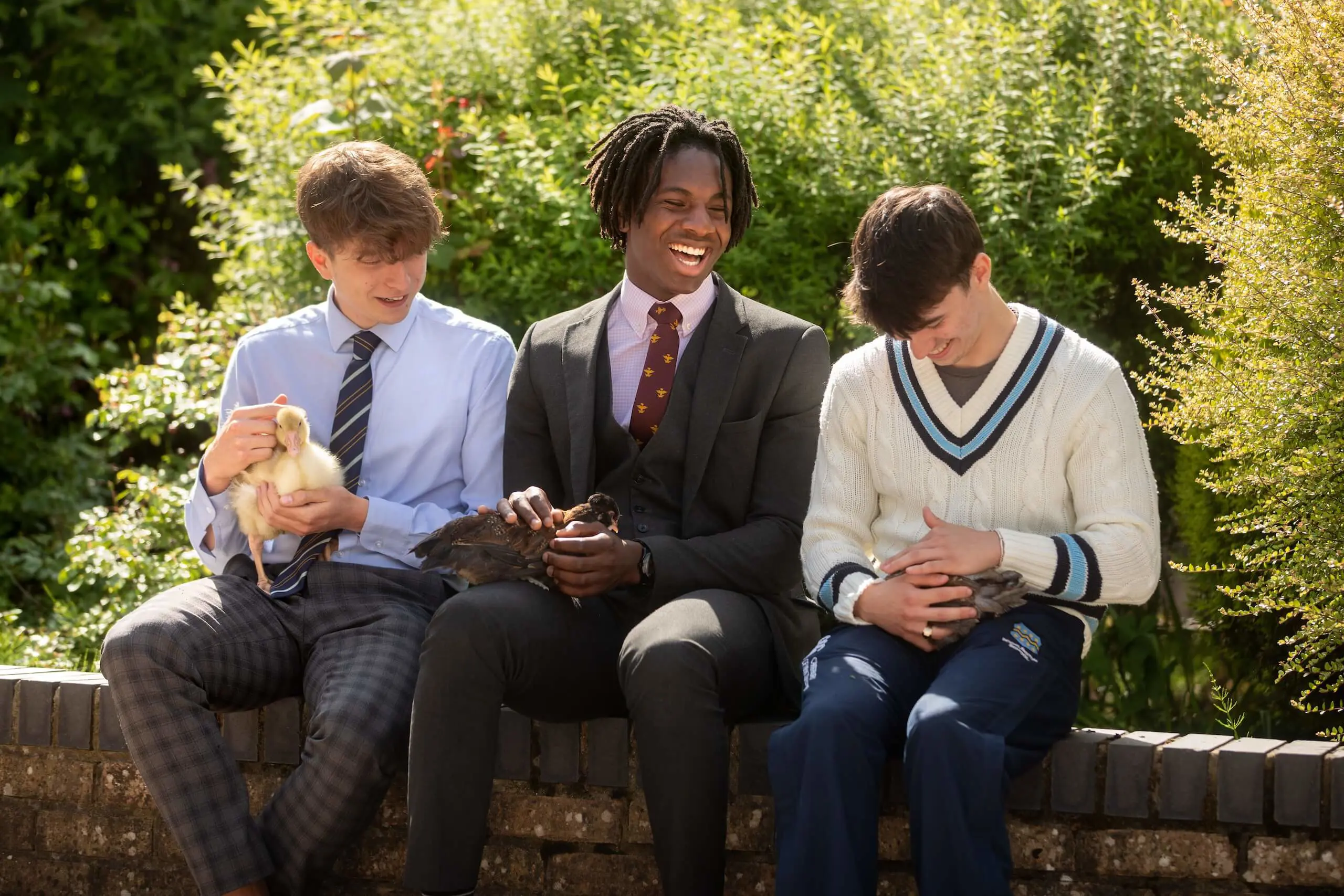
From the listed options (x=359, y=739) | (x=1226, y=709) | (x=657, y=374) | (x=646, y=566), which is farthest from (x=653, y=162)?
(x=1226, y=709)

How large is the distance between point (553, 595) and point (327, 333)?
42.7 inches

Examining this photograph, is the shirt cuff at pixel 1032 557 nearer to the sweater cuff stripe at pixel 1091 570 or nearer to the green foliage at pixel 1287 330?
the sweater cuff stripe at pixel 1091 570

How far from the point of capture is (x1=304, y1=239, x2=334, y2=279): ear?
406 cm

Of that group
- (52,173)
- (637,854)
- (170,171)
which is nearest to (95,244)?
(52,173)

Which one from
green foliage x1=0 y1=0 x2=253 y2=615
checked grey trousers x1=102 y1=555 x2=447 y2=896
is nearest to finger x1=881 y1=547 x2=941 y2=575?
checked grey trousers x1=102 y1=555 x2=447 y2=896

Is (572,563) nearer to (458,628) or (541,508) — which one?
(541,508)

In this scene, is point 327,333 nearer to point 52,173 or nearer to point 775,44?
point 775,44

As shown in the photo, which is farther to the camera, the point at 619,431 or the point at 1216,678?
the point at 1216,678

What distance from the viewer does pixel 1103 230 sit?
16.3 ft

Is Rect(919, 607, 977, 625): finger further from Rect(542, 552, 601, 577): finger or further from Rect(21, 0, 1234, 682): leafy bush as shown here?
Rect(21, 0, 1234, 682): leafy bush

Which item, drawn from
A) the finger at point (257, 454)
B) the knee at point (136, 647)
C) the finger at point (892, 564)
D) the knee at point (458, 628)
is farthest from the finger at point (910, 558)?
the knee at point (136, 647)

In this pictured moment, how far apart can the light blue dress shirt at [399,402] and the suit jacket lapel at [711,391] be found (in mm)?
553

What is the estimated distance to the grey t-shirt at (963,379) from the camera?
3494 mm

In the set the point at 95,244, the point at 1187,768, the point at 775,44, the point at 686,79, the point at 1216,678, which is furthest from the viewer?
the point at 95,244
